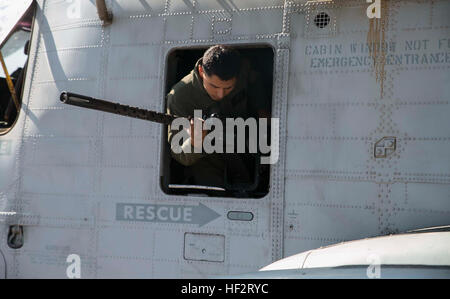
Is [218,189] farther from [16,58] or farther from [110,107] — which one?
[16,58]

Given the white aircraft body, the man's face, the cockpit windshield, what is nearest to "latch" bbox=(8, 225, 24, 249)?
the white aircraft body

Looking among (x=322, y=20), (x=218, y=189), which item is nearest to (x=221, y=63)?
(x=322, y=20)

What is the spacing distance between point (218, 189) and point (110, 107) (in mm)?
1194

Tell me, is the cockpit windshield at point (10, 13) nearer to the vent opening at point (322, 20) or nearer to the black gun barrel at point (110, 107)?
the black gun barrel at point (110, 107)

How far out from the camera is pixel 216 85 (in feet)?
A: 13.6

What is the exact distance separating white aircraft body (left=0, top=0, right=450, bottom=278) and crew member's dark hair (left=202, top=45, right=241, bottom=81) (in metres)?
0.35

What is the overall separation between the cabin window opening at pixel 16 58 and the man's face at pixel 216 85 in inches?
75.1

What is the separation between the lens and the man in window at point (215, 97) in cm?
406

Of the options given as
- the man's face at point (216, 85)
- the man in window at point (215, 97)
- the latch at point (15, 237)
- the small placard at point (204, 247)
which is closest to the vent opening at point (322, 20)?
the man in window at point (215, 97)

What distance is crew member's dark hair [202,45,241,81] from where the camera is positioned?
4.02 m

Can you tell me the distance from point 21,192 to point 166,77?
1659 mm

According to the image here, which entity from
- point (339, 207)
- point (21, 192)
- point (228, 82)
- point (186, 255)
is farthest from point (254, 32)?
point (21, 192)

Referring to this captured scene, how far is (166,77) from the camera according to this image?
15.0 ft

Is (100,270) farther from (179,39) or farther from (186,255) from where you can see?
(179,39)
